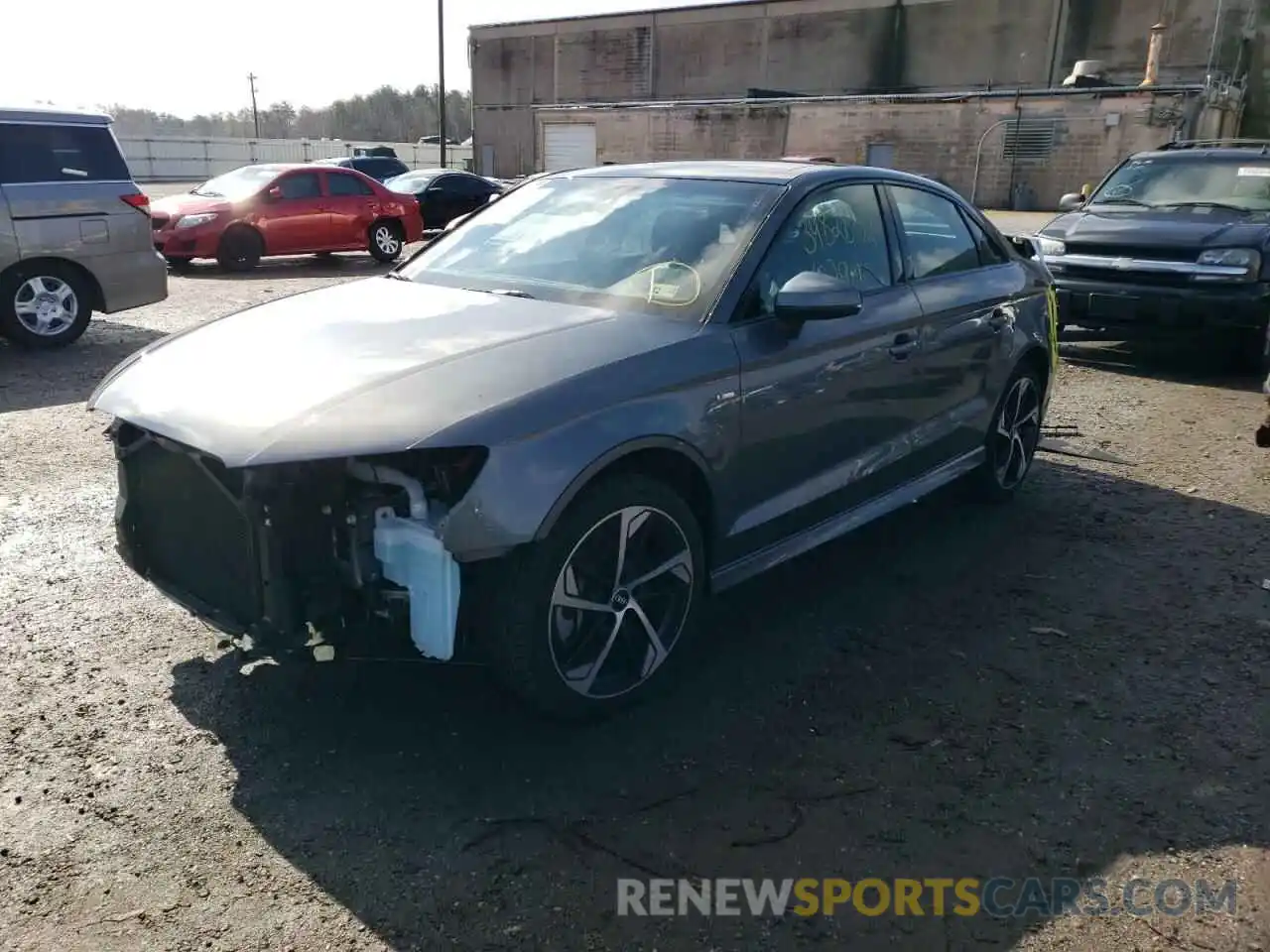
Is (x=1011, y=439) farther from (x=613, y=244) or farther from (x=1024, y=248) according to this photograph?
(x=613, y=244)

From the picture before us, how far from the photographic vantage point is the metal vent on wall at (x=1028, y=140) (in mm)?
33031

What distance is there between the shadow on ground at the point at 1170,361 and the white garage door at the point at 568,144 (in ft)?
118

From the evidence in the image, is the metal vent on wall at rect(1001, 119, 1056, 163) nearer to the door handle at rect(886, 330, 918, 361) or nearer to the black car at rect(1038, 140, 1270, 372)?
the black car at rect(1038, 140, 1270, 372)

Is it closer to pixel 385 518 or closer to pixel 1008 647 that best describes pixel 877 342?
pixel 1008 647

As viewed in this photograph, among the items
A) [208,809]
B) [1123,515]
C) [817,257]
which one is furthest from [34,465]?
[1123,515]

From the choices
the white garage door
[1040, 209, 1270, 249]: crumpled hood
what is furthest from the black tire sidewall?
the white garage door

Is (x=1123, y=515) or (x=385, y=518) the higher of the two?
(x=385, y=518)

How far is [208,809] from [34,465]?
376cm

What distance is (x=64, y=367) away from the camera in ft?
26.5

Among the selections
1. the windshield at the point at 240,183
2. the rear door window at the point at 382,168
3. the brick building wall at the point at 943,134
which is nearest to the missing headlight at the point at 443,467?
the windshield at the point at 240,183

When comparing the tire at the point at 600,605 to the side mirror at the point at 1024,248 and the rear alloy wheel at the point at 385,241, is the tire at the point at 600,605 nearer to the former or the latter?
the side mirror at the point at 1024,248

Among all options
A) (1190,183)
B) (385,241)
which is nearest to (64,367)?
(385,241)

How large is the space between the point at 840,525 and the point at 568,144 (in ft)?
146

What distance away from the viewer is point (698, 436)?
327cm
